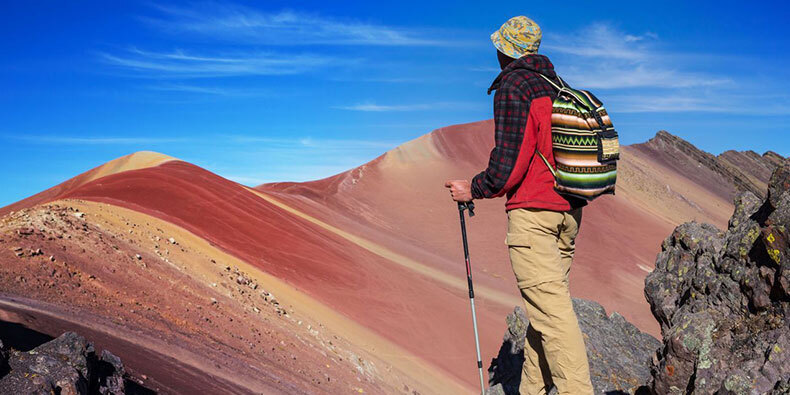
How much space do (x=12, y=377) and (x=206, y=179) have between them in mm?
10948

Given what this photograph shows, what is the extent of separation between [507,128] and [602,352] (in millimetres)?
3310

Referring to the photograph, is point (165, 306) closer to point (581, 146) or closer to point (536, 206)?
point (536, 206)

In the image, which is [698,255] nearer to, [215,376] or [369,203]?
[215,376]

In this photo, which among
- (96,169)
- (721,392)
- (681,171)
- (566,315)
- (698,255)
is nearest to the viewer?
(566,315)

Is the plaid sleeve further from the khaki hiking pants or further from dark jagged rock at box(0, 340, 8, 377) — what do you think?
dark jagged rock at box(0, 340, 8, 377)

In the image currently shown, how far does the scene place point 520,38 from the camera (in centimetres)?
313

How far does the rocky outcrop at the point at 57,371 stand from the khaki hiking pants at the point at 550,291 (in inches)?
86.7

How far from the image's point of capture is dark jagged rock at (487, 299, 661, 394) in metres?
5.02

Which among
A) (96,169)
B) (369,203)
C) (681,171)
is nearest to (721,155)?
(681,171)

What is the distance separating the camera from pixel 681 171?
5309cm

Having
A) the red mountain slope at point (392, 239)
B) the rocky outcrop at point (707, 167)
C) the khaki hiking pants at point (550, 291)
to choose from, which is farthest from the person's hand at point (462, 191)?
the rocky outcrop at point (707, 167)

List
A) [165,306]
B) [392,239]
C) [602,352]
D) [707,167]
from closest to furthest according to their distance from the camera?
[602,352] < [165,306] < [392,239] < [707,167]

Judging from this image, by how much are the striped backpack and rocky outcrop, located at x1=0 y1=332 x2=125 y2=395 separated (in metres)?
2.49

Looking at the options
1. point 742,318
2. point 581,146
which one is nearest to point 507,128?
point 581,146
